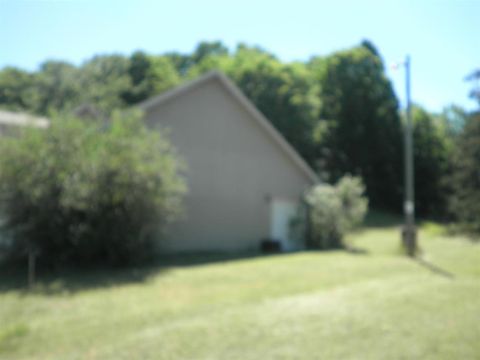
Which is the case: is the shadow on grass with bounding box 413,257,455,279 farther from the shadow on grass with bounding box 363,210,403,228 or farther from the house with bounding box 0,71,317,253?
the shadow on grass with bounding box 363,210,403,228

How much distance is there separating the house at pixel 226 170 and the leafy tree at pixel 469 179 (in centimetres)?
681

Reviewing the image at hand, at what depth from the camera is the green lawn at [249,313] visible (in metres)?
4.88

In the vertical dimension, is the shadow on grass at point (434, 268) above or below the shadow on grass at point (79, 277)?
below

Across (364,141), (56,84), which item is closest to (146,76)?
(56,84)

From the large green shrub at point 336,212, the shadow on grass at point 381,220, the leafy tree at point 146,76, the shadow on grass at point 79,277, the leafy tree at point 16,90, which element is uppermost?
the leafy tree at point 146,76

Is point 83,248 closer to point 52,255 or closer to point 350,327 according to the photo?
point 52,255

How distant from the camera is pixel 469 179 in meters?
18.7

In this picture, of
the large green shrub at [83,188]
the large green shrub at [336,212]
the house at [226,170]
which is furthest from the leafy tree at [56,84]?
the large green shrub at [83,188]

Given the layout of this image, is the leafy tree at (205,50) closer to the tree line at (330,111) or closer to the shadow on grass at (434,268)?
the tree line at (330,111)

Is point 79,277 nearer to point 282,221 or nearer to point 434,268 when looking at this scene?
point 434,268

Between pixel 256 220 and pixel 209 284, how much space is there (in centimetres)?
722

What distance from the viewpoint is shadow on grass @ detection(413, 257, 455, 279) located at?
9477 mm

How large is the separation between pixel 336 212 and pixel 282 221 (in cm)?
219

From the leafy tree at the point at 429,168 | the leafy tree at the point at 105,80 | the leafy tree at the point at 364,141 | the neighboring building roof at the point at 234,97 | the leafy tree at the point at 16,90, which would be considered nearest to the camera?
the neighboring building roof at the point at 234,97
